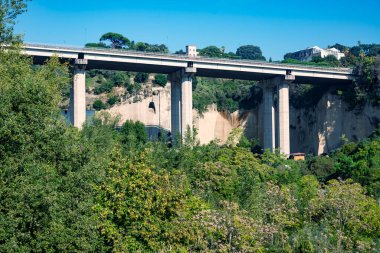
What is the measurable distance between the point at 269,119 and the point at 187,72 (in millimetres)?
10416

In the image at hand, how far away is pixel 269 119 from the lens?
67.8m

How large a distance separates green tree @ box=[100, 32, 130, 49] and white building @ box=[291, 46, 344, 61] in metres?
47.0

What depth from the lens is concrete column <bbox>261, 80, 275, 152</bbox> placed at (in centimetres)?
6694

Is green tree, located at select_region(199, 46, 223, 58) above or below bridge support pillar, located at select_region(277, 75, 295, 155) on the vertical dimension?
above

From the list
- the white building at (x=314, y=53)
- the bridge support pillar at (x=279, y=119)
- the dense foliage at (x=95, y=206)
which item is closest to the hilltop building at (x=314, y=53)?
the white building at (x=314, y=53)

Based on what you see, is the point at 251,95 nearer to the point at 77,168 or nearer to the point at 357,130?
the point at 357,130

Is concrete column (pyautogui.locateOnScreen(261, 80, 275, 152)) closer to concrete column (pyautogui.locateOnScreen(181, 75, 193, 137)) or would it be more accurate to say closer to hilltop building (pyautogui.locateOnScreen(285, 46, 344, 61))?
concrete column (pyautogui.locateOnScreen(181, 75, 193, 137))

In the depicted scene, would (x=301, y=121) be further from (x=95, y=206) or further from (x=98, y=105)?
(x=95, y=206)

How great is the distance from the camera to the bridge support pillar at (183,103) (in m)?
63.1

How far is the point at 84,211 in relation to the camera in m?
22.2

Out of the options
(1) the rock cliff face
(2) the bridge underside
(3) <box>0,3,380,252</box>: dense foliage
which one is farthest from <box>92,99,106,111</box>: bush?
(3) <box>0,3,380,252</box>: dense foliage

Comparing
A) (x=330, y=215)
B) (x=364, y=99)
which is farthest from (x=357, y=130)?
(x=330, y=215)

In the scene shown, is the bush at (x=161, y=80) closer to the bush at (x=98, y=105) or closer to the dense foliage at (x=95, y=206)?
the bush at (x=98, y=105)

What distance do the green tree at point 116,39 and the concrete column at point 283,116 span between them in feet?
187
